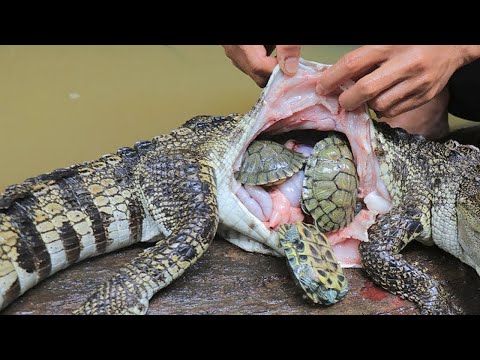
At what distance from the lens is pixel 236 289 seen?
76.2 inches

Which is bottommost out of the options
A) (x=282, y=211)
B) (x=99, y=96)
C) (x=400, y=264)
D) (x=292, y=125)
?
A: (x=400, y=264)

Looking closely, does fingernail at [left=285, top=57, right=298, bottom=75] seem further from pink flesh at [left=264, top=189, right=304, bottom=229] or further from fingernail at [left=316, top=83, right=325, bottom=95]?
pink flesh at [left=264, top=189, right=304, bottom=229]

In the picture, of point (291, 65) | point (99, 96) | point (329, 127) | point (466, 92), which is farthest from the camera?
point (99, 96)

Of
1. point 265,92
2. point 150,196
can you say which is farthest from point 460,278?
point 150,196

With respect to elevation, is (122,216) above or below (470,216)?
above

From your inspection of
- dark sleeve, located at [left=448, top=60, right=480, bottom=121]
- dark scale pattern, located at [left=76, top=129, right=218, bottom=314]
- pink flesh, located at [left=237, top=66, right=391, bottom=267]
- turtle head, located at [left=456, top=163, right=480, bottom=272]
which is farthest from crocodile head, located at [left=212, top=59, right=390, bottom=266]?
dark sleeve, located at [left=448, top=60, right=480, bottom=121]

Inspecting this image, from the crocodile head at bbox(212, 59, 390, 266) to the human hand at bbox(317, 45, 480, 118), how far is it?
6cm

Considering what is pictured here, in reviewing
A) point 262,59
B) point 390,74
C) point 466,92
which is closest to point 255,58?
point 262,59

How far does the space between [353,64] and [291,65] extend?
0.22 metres

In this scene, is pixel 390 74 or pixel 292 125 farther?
pixel 292 125

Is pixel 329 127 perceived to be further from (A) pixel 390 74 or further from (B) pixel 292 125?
(A) pixel 390 74

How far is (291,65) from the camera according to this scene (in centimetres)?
209

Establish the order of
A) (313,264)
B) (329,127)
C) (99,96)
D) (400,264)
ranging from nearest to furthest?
1. (313,264)
2. (400,264)
3. (329,127)
4. (99,96)

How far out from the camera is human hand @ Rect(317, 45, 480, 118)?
6.64 ft
